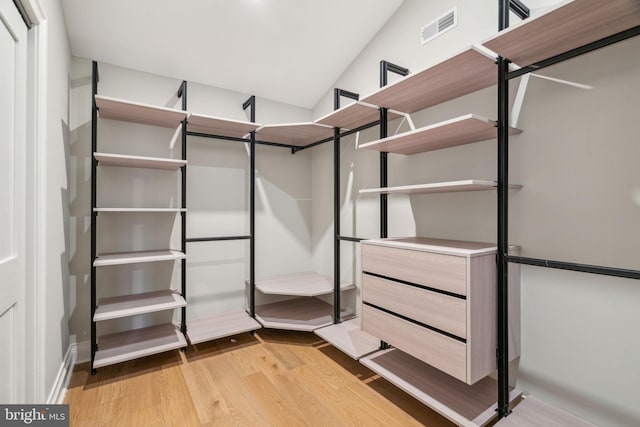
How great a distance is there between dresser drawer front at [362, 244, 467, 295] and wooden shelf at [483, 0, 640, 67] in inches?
38.1

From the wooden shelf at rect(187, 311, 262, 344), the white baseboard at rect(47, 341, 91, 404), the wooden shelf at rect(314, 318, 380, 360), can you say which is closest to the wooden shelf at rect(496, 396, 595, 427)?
the wooden shelf at rect(314, 318, 380, 360)

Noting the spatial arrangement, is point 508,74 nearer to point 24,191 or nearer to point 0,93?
point 0,93

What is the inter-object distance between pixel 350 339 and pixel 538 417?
1174 millimetres

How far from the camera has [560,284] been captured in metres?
1.54

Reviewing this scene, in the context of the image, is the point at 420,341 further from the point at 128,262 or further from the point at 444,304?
the point at 128,262

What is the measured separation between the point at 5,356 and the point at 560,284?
2.42m

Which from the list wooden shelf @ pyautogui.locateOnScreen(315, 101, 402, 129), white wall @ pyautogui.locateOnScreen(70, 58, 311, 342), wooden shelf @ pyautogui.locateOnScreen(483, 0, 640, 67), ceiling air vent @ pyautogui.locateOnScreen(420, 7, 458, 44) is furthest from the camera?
white wall @ pyautogui.locateOnScreen(70, 58, 311, 342)

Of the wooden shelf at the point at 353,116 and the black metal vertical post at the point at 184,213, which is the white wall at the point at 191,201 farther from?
the wooden shelf at the point at 353,116

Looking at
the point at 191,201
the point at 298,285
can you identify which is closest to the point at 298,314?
the point at 298,285

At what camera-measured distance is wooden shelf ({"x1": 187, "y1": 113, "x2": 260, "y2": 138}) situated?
95.2 inches

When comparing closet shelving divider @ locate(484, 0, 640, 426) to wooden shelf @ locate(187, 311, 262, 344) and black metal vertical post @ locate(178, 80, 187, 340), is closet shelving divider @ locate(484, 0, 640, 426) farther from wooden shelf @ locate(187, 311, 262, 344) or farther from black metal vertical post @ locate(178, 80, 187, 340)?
black metal vertical post @ locate(178, 80, 187, 340)

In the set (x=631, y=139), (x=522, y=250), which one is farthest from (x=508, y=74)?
(x=522, y=250)

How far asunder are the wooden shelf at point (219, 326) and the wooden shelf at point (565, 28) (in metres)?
2.53

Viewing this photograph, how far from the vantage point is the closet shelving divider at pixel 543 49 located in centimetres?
114
